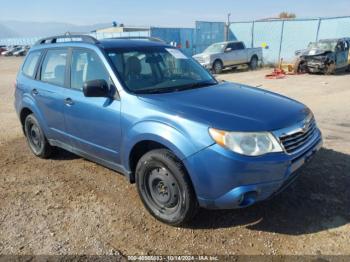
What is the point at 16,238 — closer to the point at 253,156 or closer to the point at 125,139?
Result: the point at 125,139

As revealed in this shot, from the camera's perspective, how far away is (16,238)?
11.2ft

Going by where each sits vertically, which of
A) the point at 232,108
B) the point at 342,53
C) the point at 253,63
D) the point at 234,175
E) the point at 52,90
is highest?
the point at 232,108

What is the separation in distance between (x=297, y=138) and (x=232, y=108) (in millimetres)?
675

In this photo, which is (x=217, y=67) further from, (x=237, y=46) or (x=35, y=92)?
(x=35, y=92)

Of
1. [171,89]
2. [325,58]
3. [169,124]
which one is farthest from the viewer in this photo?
[325,58]

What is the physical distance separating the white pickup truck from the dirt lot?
14168 millimetres

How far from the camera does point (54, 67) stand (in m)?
4.84

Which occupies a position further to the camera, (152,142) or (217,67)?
(217,67)

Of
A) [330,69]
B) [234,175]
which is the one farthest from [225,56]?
[234,175]

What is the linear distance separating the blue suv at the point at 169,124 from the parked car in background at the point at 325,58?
1406 centimetres

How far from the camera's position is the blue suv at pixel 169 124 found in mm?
2961

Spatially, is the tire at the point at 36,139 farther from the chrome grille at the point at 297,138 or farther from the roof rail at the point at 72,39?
the chrome grille at the point at 297,138

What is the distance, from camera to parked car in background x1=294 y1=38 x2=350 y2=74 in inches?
658

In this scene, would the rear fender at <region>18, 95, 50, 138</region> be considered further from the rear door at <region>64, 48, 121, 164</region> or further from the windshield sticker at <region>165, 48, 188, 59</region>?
the windshield sticker at <region>165, 48, 188, 59</region>
